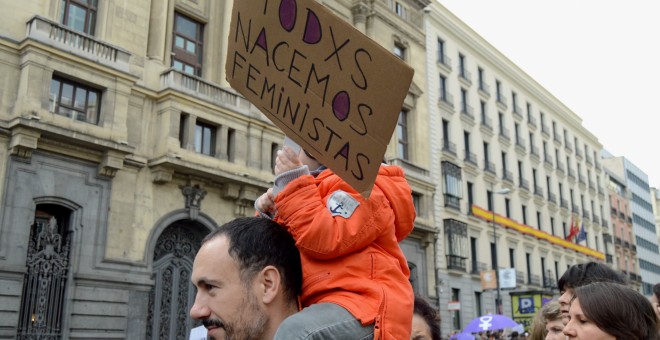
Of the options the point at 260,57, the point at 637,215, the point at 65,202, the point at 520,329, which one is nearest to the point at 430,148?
the point at 520,329

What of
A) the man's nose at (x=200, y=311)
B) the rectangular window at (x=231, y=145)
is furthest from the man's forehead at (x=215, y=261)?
the rectangular window at (x=231, y=145)

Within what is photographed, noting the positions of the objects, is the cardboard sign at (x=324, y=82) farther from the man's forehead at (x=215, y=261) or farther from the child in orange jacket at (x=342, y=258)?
the man's forehead at (x=215, y=261)

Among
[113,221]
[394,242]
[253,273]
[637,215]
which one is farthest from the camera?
[637,215]

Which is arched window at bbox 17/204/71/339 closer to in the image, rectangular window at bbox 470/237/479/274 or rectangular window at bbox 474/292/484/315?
rectangular window at bbox 470/237/479/274

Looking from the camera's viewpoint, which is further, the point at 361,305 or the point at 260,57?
the point at 260,57

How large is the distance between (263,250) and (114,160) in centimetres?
1591

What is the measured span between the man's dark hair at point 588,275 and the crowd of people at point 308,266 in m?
3.09

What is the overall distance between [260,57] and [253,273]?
97 cm

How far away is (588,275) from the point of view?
203 inches

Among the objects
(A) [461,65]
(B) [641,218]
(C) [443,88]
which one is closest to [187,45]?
(C) [443,88]

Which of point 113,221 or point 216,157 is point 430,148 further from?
point 113,221

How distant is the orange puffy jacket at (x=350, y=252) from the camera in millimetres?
2254

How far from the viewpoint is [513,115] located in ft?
142

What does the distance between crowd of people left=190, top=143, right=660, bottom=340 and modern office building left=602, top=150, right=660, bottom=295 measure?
7190cm
